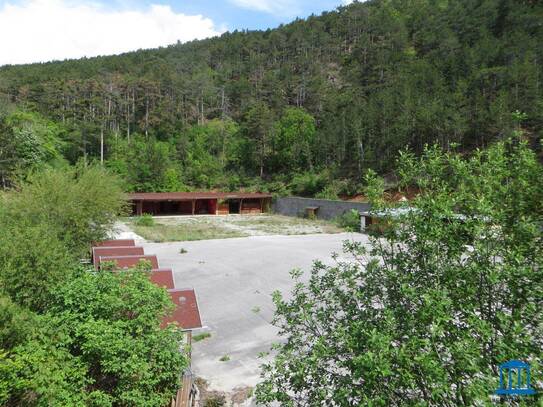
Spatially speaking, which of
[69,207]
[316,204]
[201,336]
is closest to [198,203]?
[316,204]

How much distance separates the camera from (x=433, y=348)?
2.64m

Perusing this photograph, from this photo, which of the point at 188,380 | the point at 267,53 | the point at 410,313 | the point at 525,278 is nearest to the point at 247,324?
the point at 188,380

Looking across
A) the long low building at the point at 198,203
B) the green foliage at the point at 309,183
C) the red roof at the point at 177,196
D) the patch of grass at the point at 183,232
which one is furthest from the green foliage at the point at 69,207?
the green foliage at the point at 309,183

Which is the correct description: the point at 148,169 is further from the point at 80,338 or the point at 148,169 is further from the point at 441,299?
the point at 441,299

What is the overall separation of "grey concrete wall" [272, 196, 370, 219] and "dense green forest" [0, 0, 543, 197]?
305 centimetres

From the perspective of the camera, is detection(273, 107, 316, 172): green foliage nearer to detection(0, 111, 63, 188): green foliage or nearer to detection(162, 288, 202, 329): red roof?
detection(0, 111, 63, 188): green foliage

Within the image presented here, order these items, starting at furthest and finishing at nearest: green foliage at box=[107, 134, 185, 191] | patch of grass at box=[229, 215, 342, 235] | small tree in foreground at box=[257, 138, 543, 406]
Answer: green foliage at box=[107, 134, 185, 191]
patch of grass at box=[229, 215, 342, 235]
small tree in foreground at box=[257, 138, 543, 406]

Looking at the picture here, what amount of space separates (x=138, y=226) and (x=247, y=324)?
2037 centimetres

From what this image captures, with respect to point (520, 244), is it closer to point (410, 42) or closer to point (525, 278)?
point (525, 278)

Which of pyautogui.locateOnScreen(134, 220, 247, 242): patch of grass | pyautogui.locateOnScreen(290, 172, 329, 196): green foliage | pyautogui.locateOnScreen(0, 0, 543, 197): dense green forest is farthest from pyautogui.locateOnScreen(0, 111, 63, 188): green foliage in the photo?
pyautogui.locateOnScreen(290, 172, 329, 196): green foliage

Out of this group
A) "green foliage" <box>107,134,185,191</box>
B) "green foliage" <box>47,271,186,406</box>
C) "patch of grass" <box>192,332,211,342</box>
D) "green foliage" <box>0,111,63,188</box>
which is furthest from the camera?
"green foliage" <box>107,134,185,191</box>

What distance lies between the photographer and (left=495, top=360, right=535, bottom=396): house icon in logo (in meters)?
2.42

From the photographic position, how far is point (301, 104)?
60625mm

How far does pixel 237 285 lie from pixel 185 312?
20.4 feet
